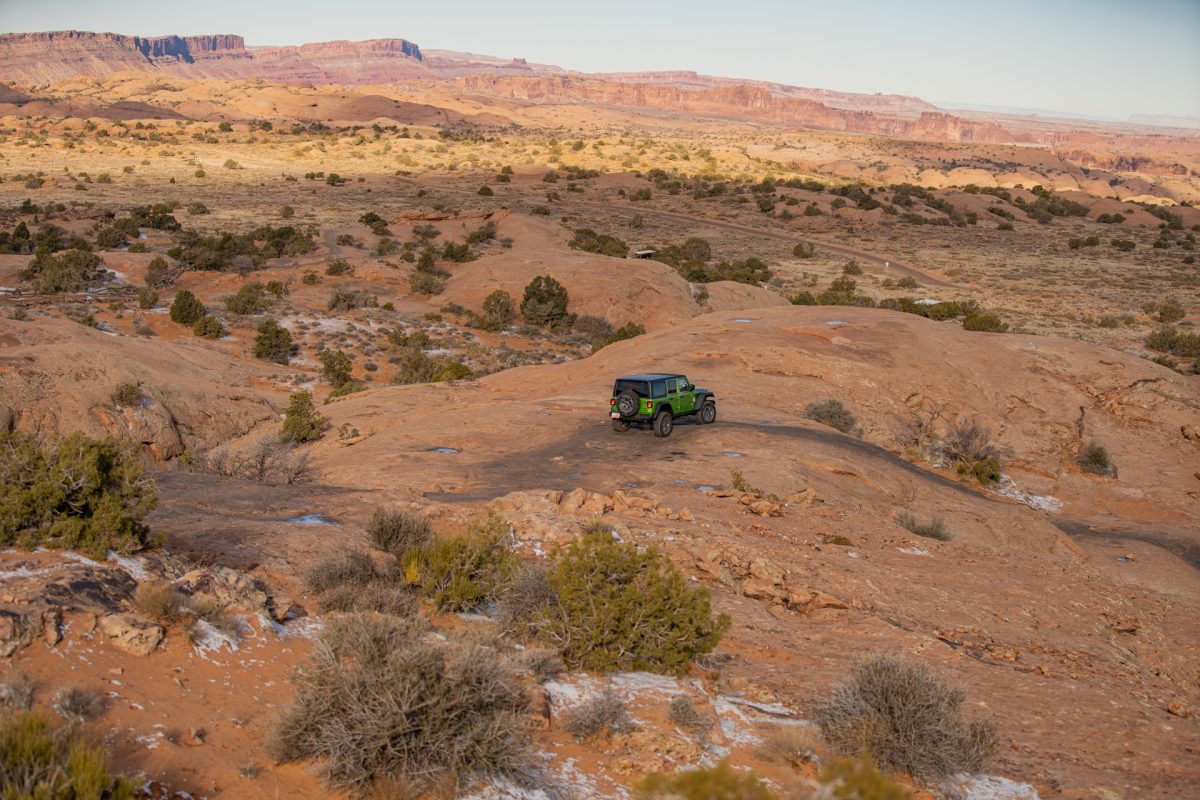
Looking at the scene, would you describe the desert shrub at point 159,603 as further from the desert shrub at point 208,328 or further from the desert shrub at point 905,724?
the desert shrub at point 208,328

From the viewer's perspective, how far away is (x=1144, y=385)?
79.6ft

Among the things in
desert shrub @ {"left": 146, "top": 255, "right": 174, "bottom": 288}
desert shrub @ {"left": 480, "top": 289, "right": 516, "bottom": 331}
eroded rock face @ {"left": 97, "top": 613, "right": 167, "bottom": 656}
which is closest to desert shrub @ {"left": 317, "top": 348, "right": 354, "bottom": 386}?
desert shrub @ {"left": 480, "top": 289, "right": 516, "bottom": 331}

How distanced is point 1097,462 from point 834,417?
23.2 ft

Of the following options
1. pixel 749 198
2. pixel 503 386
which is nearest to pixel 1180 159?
pixel 749 198

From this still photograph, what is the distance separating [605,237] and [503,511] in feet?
130

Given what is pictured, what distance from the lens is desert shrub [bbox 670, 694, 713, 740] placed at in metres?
6.93

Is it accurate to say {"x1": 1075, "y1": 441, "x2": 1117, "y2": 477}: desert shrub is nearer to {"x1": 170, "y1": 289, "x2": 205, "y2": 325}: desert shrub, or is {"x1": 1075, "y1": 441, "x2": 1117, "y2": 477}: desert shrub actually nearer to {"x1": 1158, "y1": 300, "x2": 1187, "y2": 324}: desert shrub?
{"x1": 1158, "y1": 300, "x2": 1187, "y2": 324}: desert shrub

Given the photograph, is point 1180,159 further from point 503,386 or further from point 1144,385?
point 503,386

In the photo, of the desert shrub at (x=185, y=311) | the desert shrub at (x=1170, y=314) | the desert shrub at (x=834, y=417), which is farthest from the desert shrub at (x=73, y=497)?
the desert shrub at (x=1170, y=314)

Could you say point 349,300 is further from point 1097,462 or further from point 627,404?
point 1097,462

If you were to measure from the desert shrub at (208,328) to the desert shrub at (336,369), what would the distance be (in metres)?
4.57

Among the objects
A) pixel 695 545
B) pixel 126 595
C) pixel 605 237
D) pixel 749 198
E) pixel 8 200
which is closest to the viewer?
pixel 126 595

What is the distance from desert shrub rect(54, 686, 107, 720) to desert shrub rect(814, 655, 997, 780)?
5.41 meters

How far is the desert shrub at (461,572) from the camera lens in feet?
29.3
